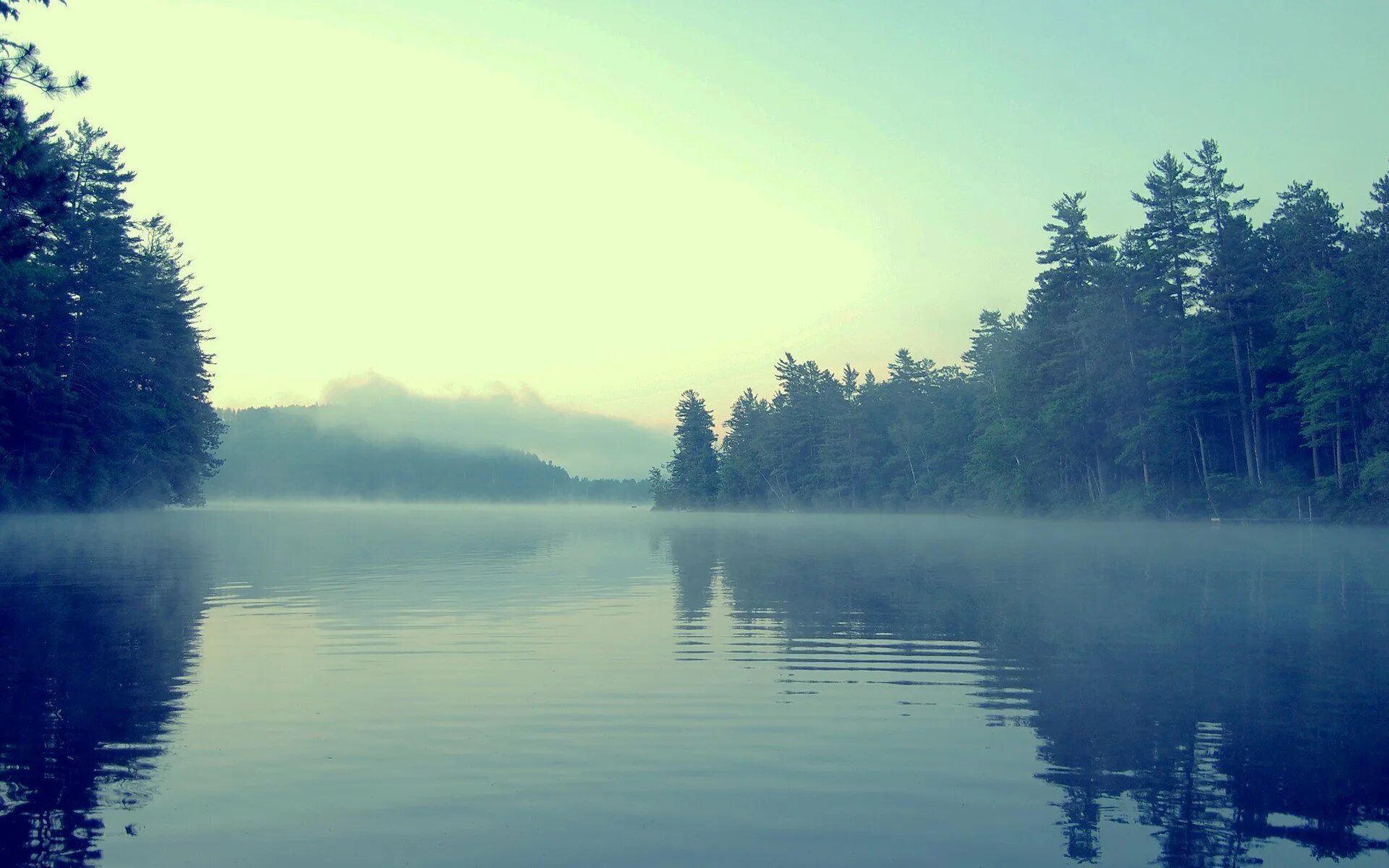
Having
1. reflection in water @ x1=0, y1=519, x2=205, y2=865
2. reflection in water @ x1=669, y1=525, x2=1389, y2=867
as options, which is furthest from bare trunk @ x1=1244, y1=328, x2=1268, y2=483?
reflection in water @ x1=0, y1=519, x2=205, y2=865

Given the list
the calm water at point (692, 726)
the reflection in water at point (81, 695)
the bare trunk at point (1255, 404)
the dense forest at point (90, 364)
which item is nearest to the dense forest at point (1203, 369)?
the bare trunk at point (1255, 404)

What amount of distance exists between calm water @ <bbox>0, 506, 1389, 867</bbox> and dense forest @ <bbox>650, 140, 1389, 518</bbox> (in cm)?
3679

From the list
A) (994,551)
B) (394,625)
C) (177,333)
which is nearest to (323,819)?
(394,625)

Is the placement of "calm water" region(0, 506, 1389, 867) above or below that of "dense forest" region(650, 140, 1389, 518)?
below

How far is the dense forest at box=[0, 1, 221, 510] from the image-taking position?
51062mm

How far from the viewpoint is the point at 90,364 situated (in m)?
57.2

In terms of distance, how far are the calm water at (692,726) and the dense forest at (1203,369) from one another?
36.8m

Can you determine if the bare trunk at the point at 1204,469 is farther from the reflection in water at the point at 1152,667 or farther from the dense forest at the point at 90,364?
the dense forest at the point at 90,364

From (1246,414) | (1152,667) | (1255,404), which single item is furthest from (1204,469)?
(1152,667)

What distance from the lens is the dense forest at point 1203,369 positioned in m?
52.8

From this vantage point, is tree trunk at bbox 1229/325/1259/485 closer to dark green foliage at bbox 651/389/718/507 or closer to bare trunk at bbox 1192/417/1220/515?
bare trunk at bbox 1192/417/1220/515

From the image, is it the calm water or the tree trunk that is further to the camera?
the tree trunk

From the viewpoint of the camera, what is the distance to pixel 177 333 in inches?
3036

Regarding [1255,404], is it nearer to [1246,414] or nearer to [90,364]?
[1246,414]
